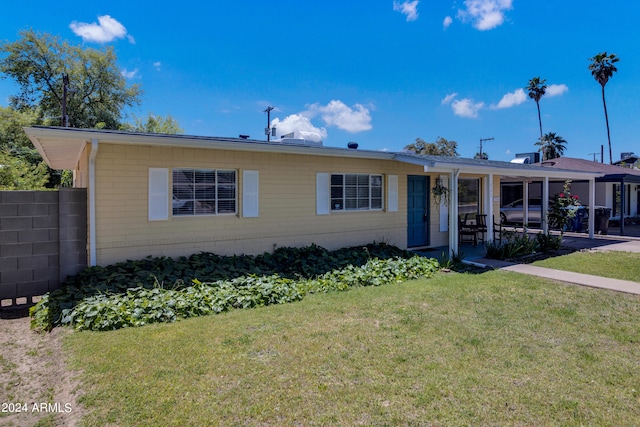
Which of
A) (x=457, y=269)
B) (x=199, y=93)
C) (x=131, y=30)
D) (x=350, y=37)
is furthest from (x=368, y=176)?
(x=199, y=93)

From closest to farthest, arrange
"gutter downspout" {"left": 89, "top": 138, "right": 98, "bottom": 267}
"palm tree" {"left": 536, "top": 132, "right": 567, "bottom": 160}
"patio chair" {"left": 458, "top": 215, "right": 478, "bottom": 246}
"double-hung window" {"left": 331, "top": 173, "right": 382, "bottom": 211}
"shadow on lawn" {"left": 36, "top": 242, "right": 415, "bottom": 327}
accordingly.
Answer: "shadow on lawn" {"left": 36, "top": 242, "right": 415, "bottom": 327}, "gutter downspout" {"left": 89, "top": 138, "right": 98, "bottom": 267}, "double-hung window" {"left": 331, "top": 173, "right": 382, "bottom": 211}, "patio chair" {"left": 458, "top": 215, "right": 478, "bottom": 246}, "palm tree" {"left": 536, "top": 132, "right": 567, "bottom": 160}

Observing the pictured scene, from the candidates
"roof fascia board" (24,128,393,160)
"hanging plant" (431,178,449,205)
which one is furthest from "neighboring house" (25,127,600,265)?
"hanging plant" (431,178,449,205)

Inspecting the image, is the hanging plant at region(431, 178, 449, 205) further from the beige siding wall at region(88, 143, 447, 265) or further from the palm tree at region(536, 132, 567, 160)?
the palm tree at region(536, 132, 567, 160)

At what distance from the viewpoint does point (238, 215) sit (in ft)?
25.3

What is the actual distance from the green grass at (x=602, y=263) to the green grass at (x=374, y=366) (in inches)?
104

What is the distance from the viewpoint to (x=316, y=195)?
8.72 meters

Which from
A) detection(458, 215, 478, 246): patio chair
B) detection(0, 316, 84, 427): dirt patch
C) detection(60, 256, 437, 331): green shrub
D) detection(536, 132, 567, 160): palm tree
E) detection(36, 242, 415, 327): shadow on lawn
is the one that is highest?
detection(536, 132, 567, 160): palm tree

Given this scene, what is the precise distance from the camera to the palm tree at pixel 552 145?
3991cm

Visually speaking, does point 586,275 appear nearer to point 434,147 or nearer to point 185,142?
point 185,142

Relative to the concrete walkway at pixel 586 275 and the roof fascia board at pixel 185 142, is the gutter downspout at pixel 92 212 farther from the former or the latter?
the concrete walkway at pixel 586 275

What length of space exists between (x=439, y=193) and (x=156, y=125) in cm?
3042

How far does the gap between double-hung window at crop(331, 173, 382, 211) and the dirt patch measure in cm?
608

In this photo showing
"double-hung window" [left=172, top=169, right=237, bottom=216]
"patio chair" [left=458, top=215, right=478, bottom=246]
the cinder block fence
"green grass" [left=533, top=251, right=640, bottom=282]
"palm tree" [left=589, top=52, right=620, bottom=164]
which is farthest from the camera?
"palm tree" [left=589, top=52, right=620, bottom=164]

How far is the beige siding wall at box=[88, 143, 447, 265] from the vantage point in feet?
21.1
